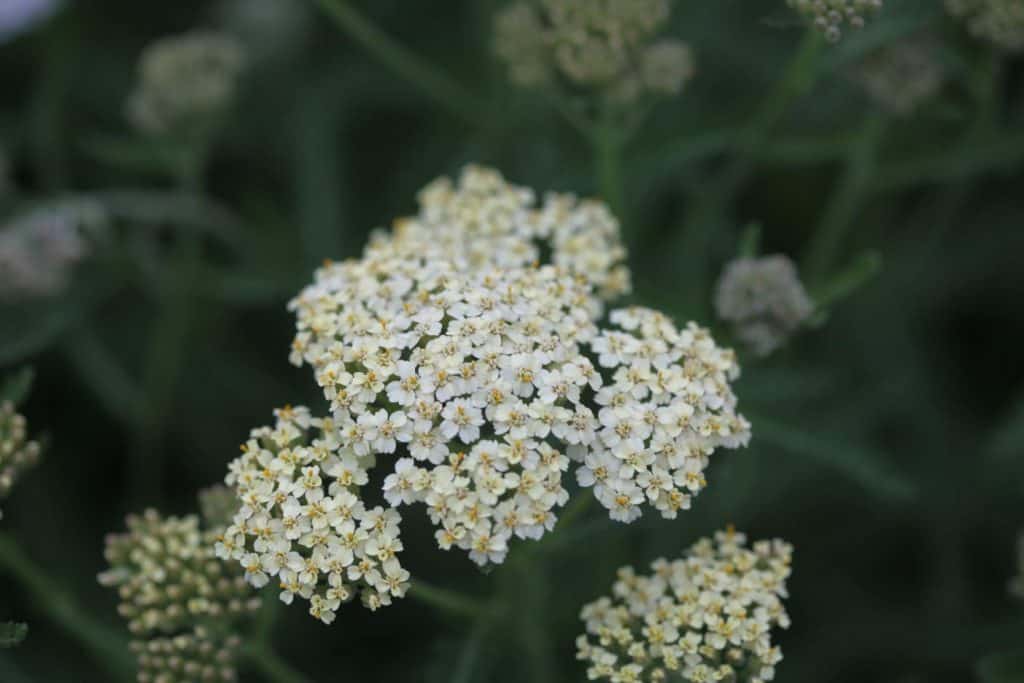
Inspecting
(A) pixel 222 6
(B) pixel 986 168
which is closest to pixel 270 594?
(B) pixel 986 168

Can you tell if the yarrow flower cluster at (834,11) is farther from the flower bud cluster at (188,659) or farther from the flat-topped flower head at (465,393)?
the flower bud cluster at (188,659)

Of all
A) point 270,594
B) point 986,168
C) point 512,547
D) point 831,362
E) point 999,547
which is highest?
point 986,168

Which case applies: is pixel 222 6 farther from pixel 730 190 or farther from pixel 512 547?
pixel 512 547

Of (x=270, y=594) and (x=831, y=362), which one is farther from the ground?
(x=831, y=362)

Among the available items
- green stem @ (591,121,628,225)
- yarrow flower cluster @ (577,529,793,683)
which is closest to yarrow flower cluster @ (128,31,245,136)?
green stem @ (591,121,628,225)

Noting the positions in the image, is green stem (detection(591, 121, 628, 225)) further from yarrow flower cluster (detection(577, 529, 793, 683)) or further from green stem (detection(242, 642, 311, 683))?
green stem (detection(242, 642, 311, 683))

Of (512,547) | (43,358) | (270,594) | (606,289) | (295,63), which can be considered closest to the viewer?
(270,594)

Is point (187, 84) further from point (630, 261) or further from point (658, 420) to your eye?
point (658, 420)
